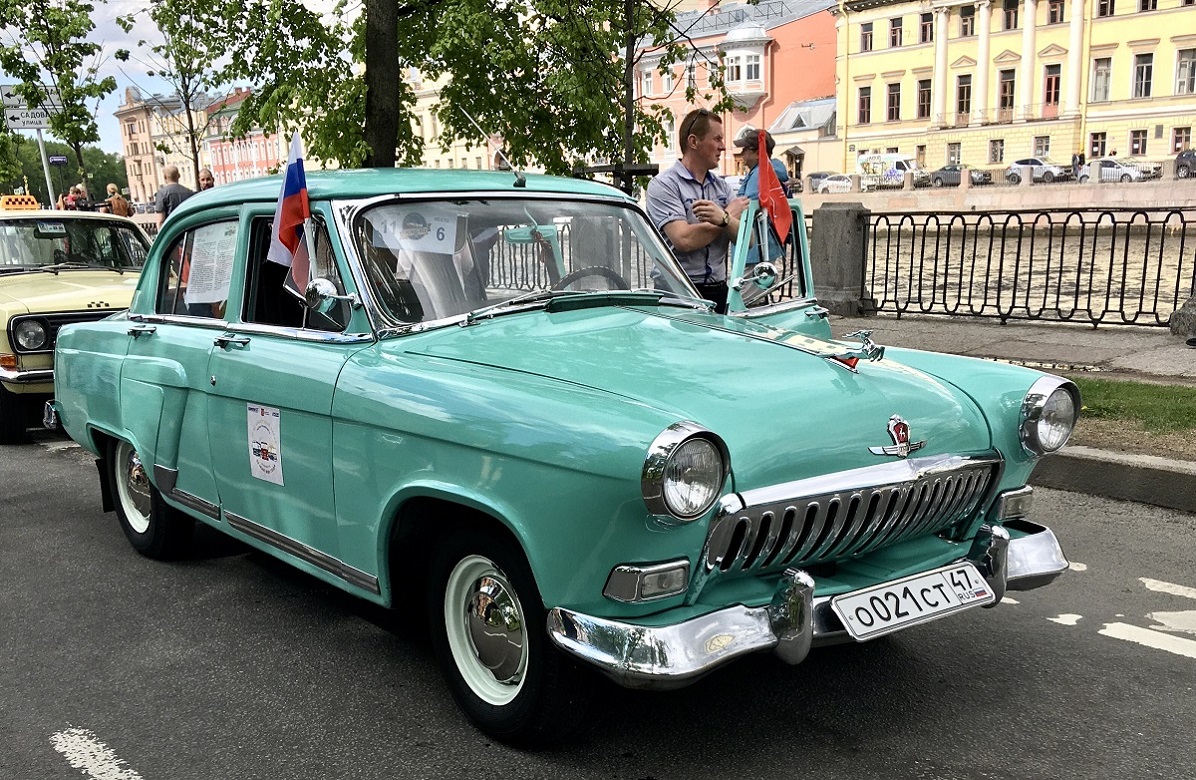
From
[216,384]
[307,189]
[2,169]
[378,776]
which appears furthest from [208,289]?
[2,169]

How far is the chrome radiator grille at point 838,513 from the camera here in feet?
9.47

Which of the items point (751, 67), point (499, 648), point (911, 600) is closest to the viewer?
point (911, 600)

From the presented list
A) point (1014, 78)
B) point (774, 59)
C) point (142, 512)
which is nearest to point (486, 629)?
point (142, 512)

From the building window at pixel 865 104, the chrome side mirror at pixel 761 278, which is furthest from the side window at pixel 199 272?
the building window at pixel 865 104

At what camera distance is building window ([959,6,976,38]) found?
67.6 m

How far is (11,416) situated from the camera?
840cm

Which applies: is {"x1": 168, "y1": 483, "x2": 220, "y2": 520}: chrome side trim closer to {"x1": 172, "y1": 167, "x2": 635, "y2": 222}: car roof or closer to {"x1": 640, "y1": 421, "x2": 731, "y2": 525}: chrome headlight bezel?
{"x1": 172, "y1": 167, "x2": 635, "y2": 222}: car roof

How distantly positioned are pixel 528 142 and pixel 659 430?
32.9ft

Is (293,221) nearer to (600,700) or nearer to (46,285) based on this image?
(600,700)

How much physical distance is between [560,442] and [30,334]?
6679 mm

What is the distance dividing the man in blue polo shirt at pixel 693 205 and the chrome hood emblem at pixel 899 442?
2.73 meters

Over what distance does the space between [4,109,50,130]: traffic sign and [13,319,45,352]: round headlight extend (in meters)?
12.6

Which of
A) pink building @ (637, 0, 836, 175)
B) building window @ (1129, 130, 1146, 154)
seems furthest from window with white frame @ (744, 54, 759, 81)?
building window @ (1129, 130, 1146, 154)

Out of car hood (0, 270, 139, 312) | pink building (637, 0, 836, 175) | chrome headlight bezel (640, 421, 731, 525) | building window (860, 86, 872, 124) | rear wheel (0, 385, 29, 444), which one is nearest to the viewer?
chrome headlight bezel (640, 421, 731, 525)
